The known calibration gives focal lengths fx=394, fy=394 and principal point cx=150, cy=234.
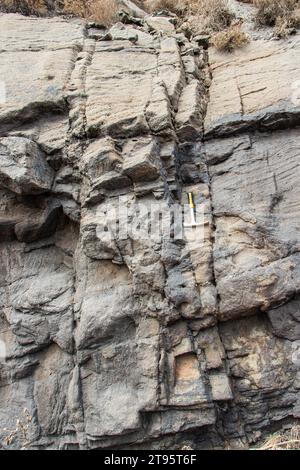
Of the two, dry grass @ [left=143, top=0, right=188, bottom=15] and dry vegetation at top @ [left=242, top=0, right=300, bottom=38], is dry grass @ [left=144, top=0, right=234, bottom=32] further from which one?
dry vegetation at top @ [left=242, top=0, right=300, bottom=38]

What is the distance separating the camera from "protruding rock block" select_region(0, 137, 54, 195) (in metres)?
5.04

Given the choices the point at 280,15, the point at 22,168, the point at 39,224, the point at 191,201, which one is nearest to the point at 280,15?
the point at 280,15

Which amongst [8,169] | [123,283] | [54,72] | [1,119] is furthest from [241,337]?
[54,72]

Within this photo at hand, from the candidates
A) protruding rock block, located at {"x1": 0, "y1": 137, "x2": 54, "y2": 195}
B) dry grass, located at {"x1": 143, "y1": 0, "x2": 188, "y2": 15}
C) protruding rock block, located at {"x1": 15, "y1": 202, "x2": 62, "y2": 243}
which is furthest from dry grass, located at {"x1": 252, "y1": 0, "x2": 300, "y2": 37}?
protruding rock block, located at {"x1": 15, "y1": 202, "x2": 62, "y2": 243}

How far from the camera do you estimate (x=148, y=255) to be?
178 inches

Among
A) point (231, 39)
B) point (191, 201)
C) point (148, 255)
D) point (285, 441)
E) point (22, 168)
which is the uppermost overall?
point (231, 39)

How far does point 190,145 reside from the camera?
542 cm

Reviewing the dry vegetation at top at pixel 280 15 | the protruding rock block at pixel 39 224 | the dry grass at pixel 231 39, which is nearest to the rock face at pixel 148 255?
the protruding rock block at pixel 39 224

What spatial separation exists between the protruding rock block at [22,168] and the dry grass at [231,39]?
3.88 meters

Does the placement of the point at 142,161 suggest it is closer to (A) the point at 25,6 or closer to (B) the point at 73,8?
(B) the point at 73,8

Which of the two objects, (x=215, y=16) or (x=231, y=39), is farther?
(x=215, y=16)

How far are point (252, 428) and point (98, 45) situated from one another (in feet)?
21.2

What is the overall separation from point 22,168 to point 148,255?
79.2 inches
